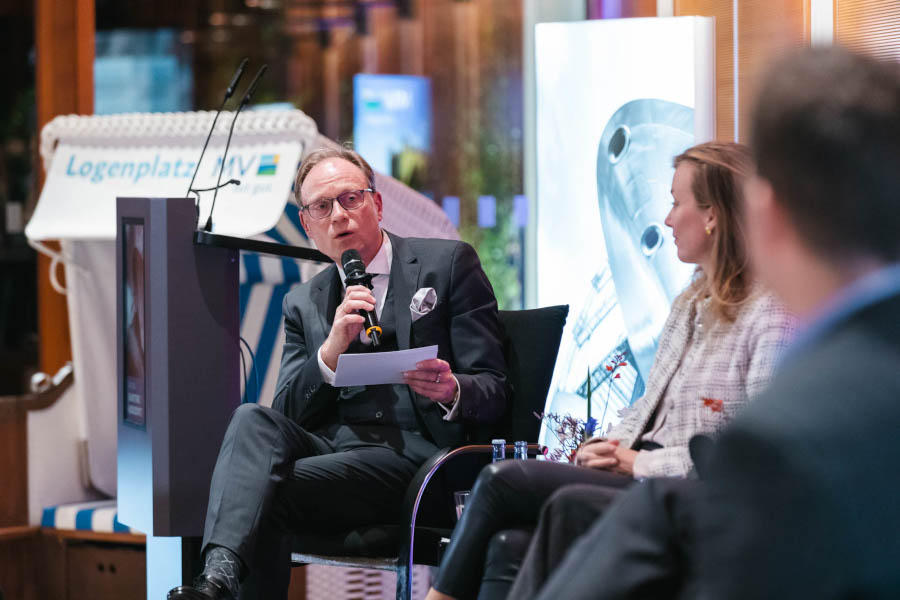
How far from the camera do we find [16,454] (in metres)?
3.86

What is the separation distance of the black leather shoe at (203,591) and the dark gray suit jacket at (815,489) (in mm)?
1558

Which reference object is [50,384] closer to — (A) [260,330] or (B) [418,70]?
(A) [260,330]

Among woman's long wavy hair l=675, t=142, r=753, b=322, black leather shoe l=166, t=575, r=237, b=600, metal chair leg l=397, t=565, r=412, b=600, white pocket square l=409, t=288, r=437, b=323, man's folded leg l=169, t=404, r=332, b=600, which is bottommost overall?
metal chair leg l=397, t=565, r=412, b=600

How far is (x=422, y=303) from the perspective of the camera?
283 cm

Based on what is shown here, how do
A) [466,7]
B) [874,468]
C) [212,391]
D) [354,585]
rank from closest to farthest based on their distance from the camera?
[874,468], [212,391], [354,585], [466,7]

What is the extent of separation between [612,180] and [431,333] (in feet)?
3.77

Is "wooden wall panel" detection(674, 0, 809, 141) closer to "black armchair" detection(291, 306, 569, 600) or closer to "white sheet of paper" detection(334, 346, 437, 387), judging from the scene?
"black armchair" detection(291, 306, 569, 600)

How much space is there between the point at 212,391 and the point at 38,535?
1.52 metres

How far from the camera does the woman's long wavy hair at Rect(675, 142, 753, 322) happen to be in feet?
7.47

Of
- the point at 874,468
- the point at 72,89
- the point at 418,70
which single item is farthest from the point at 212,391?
the point at 418,70

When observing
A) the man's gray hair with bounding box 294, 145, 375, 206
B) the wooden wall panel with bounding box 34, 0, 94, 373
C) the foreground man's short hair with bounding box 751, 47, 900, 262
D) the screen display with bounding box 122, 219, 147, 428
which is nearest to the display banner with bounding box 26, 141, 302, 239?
the man's gray hair with bounding box 294, 145, 375, 206

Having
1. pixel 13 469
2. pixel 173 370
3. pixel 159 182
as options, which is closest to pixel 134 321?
pixel 173 370

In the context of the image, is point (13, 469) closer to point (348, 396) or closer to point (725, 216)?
point (348, 396)

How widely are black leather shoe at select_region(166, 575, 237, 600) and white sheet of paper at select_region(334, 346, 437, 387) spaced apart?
1.72ft
